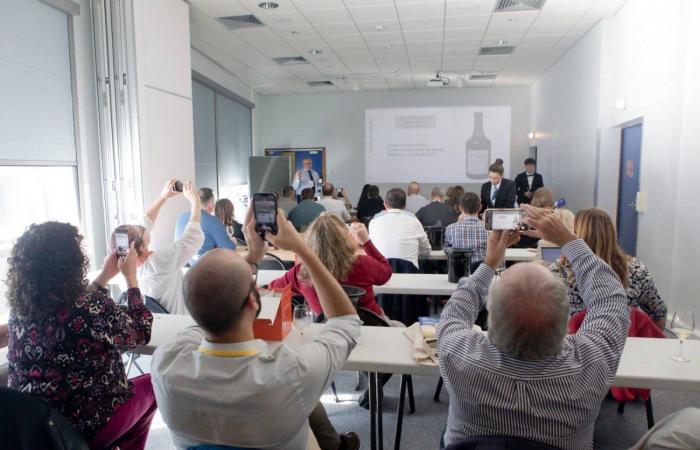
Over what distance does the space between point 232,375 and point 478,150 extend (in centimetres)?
910

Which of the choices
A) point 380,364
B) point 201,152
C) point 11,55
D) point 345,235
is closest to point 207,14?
point 201,152

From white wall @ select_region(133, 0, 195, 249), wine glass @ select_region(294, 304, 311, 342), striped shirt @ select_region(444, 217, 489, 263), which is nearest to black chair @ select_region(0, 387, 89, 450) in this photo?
wine glass @ select_region(294, 304, 311, 342)

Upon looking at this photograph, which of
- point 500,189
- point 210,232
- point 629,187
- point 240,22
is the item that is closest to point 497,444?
point 210,232

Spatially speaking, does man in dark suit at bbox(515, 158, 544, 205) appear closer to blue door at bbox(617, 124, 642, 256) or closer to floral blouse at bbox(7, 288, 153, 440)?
blue door at bbox(617, 124, 642, 256)

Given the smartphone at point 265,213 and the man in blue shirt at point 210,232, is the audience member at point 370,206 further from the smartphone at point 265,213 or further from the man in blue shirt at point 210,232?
the smartphone at point 265,213

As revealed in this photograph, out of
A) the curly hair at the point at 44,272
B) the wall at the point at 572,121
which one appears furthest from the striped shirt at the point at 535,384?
the wall at the point at 572,121

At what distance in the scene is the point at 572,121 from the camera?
24.1 feet

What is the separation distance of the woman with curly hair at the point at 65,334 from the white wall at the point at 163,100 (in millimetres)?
2918

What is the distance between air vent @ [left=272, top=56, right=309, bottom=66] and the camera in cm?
795

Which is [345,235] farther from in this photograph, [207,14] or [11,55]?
[207,14]

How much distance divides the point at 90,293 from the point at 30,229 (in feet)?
0.95

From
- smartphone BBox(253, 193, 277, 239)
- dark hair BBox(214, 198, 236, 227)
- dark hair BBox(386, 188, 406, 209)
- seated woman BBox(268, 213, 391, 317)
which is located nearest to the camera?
smartphone BBox(253, 193, 277, 239)

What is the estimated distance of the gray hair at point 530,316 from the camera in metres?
1.06

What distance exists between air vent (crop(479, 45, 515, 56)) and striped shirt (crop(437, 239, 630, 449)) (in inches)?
277
